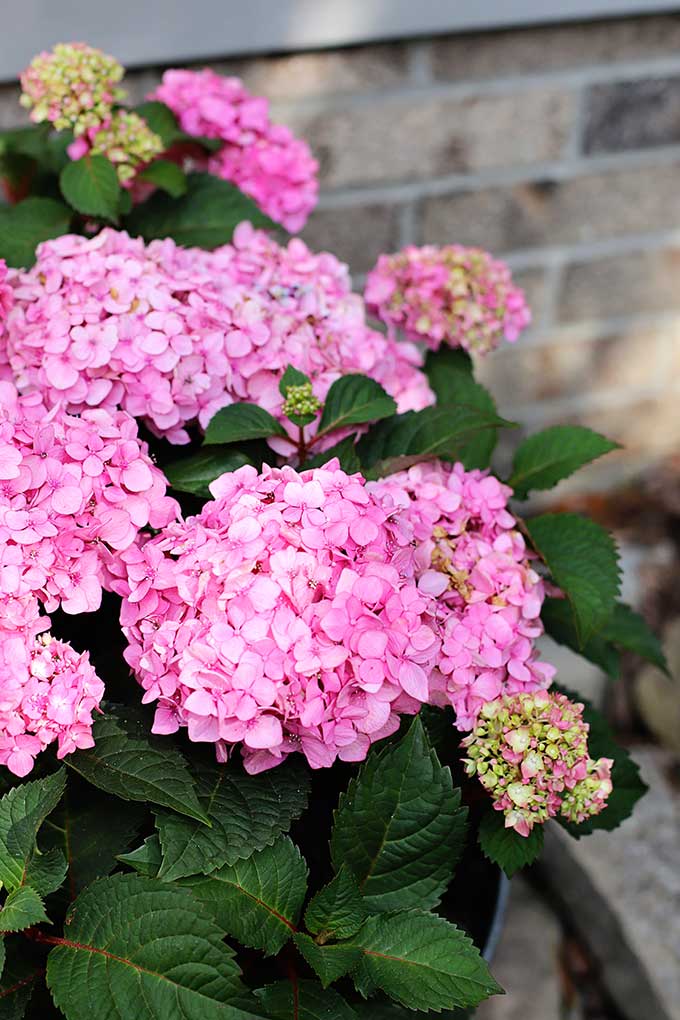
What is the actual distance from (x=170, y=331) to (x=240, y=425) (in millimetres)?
91

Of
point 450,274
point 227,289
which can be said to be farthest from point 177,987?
point 450,274

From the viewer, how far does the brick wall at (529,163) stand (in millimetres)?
1642

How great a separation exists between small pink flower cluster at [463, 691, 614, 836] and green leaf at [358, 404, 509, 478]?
0.71 ft

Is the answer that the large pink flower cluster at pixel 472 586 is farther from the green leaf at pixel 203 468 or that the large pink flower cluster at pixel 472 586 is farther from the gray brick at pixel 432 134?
the gray brick at pixel 432 134

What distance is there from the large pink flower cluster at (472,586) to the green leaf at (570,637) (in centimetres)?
12

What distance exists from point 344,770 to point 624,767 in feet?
0.78

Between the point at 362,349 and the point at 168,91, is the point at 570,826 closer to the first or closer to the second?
the point at 362,349

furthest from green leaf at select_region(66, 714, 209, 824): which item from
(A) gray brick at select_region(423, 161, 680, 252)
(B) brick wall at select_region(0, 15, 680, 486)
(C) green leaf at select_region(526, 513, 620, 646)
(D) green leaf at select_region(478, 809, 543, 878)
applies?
(A) gray brick at select_region(423, 161, 680, 252)

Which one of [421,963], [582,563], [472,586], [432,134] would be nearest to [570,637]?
[582,563]

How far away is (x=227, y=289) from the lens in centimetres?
87

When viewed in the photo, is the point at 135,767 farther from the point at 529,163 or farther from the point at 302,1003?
the point at 529,163

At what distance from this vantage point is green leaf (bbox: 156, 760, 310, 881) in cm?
67

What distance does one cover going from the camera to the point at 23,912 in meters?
0.63

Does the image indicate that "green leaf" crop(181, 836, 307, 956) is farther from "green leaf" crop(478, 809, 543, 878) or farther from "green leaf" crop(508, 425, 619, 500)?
"green leaf" crop(508, 425, 619, 500)
